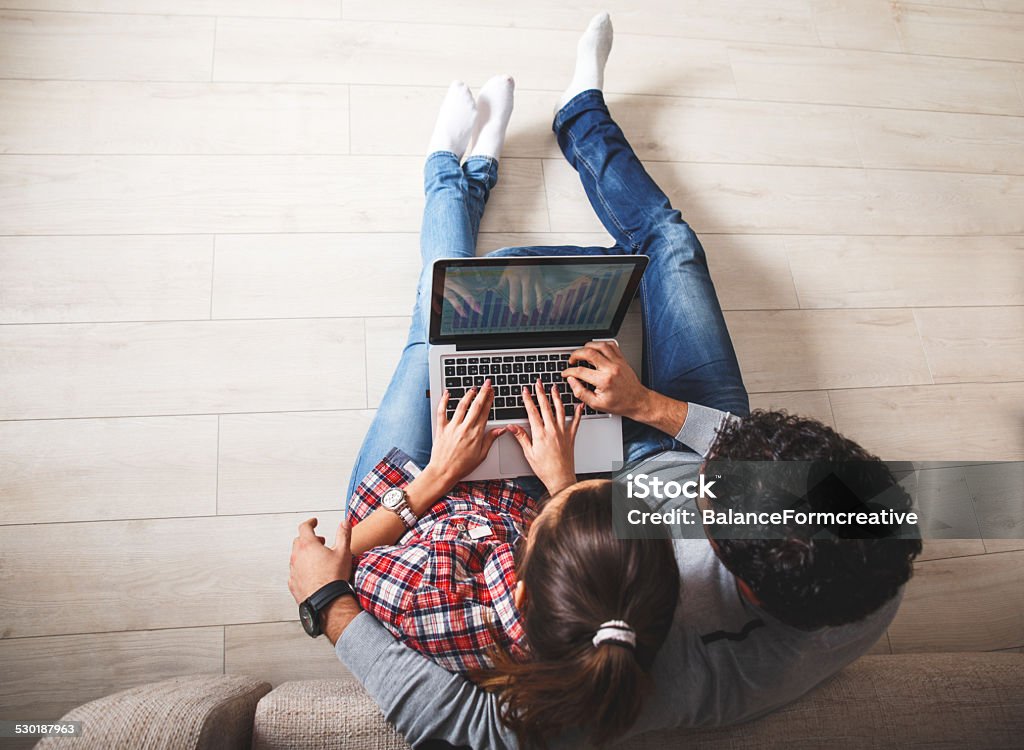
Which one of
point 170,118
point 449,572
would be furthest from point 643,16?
point 449,572

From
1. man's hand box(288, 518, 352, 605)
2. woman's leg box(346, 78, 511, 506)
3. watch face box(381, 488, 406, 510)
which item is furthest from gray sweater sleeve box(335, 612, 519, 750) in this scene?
woman's leg box(346, 78, 511, 506)

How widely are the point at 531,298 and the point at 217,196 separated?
0.82 metres

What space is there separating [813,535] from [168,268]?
1.31m

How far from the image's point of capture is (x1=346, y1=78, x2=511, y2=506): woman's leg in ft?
3.72

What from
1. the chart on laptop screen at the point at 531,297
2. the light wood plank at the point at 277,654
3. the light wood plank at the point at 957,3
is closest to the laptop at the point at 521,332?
the chart on laptop screen at the point at 531,297

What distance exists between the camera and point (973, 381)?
1.52m

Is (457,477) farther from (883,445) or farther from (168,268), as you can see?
(883,445)

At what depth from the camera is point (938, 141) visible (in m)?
1.74

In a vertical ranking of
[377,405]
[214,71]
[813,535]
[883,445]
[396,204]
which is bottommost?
[813,535]

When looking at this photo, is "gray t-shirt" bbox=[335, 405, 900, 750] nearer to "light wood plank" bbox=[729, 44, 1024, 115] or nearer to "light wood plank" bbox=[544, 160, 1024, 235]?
"light wood plank" bbox=[544, 160, 1024, 235]

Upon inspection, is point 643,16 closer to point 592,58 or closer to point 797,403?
point 592,58

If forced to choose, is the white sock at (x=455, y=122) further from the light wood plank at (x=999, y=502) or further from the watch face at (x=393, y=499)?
the light wood plank at (x=999, y=502)

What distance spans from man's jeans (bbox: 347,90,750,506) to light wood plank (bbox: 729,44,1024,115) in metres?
0.52

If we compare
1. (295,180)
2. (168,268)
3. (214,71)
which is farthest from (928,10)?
(168,268)
